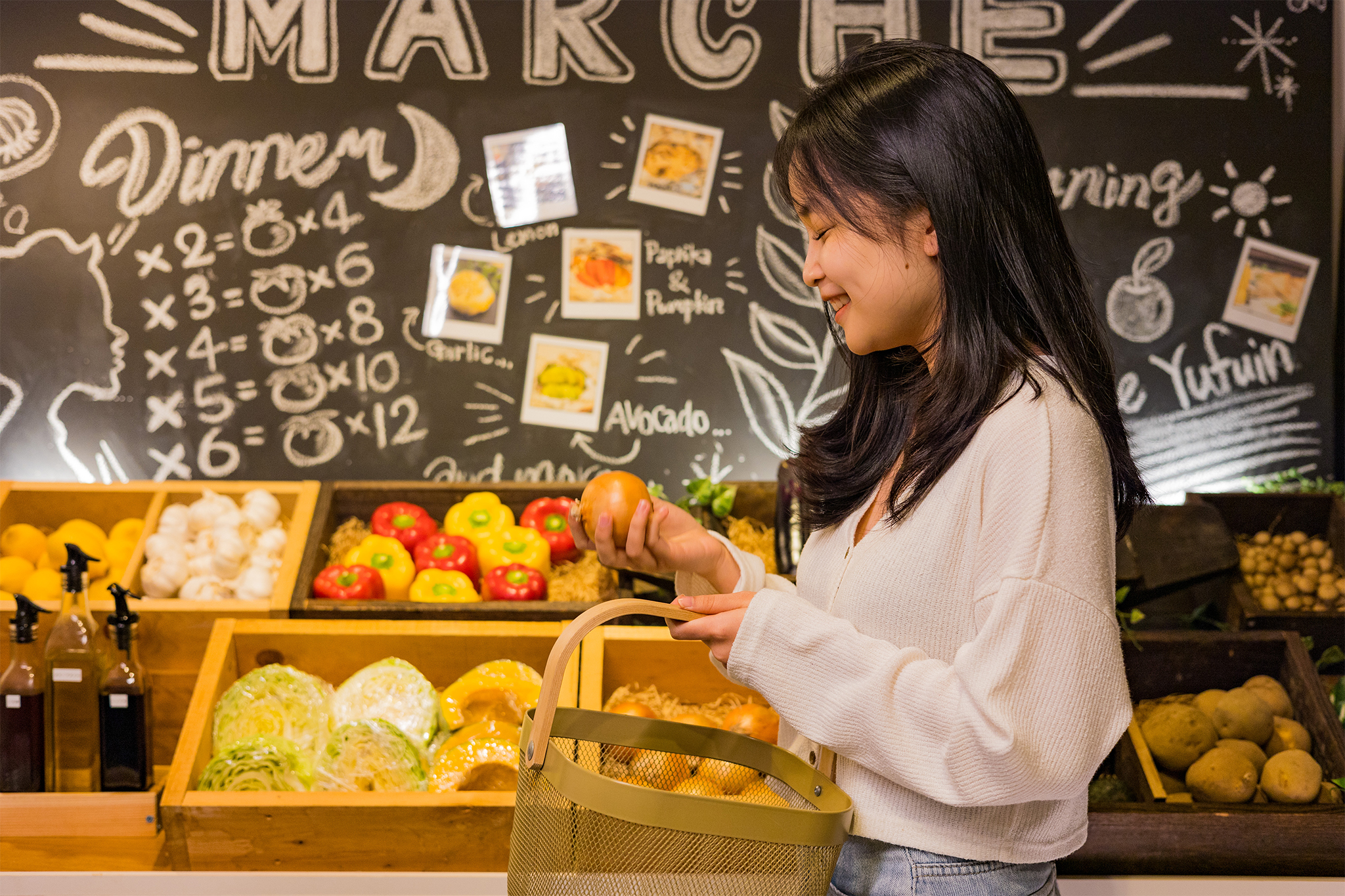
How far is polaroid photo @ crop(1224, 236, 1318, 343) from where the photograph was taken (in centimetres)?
336

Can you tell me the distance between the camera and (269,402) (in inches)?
133

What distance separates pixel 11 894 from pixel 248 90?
8.04ft

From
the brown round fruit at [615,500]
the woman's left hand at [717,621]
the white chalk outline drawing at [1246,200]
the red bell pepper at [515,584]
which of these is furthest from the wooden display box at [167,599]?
the white chalk outline drawing at [1246,200]

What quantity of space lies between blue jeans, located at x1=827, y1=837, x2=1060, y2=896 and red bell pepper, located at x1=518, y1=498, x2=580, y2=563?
1852 millimetres

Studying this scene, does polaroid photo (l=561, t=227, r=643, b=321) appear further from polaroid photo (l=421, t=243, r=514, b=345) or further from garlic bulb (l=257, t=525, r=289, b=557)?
garlic bulb (l=257, t=525, r=289, b=557)

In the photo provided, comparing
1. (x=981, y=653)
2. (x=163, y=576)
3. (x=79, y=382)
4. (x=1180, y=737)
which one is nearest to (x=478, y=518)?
(x=163, y=576)

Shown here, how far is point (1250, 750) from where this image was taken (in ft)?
6.88

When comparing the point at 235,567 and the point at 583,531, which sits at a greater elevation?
the point at 583,531

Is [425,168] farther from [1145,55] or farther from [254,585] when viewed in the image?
[1145,55]

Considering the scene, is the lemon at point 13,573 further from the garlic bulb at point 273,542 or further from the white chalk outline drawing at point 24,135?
the white chalk outline drawing at point 24,135

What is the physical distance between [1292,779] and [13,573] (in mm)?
2946

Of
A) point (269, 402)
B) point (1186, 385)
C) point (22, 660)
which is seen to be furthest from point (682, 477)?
point (22, 660)

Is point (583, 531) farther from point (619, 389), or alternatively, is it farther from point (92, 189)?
point (92, 189)

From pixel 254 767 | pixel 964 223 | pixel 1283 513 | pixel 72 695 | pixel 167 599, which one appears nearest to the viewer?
pixel 964 223
